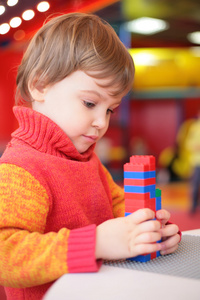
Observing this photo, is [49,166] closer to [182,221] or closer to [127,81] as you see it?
[127,81]

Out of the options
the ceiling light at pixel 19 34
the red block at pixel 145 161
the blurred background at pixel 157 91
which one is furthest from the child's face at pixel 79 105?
the blurred background at pixel 157 91

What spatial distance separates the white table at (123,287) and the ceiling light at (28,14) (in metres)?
0.67

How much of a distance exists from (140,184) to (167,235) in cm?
11

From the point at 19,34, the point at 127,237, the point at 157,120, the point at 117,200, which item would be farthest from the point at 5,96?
the point at 127,237

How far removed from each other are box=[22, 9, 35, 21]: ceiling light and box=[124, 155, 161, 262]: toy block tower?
54 centimetres

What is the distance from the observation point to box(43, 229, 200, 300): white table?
0.43 meters

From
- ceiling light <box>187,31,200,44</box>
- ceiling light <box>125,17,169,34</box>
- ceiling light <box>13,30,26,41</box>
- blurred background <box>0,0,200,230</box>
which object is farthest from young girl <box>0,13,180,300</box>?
ceiling light <box>187,31,200,44</box>

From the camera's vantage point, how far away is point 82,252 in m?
0.50

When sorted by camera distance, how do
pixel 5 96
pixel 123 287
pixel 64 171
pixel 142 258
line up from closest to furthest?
1. pixel 123 287
2. pixel 142 258
3. pixel 64 171
4. pixel 5 96

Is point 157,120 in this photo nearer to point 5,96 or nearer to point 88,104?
point 5,96

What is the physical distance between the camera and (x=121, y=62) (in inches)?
28.5

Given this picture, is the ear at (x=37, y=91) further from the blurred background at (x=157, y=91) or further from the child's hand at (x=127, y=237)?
the blurred background at (x=157, y=91)

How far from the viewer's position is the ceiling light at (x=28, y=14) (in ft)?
3.06

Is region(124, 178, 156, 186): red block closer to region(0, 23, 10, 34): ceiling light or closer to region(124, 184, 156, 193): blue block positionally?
region(124, 184, 156, 193): blue block
